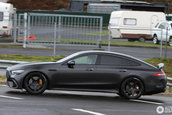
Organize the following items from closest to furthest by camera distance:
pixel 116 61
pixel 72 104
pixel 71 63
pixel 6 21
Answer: pixel 72 104
pixel 71 63
pixel 116 61
pixel 6 21

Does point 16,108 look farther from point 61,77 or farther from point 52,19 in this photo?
point 52,19

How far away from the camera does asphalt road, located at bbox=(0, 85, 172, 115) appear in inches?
406

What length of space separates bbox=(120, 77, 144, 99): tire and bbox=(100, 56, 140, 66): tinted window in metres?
0.44

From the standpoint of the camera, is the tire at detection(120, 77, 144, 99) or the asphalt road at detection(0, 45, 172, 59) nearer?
the tire at detection(120, 77, 144, 99)

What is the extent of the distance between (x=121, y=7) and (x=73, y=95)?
34830mm

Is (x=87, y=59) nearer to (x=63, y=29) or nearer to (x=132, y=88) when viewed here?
(x=132, y=88)

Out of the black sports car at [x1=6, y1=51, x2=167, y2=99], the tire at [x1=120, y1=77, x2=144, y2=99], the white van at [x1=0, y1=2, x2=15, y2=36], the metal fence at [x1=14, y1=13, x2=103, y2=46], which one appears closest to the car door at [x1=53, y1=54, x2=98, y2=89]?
the black sports car at [x1=6, y1=51, x2=167, y2=99]

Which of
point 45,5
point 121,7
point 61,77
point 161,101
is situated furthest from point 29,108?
point 45,5

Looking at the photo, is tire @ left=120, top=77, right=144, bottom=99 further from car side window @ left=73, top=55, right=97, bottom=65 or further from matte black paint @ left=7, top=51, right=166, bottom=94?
car side window @ left=73, top=55, right=97, bottom=65

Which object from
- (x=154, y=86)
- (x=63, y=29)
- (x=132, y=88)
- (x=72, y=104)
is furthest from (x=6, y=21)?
(x=72, y=104)

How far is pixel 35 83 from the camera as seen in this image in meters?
12.7

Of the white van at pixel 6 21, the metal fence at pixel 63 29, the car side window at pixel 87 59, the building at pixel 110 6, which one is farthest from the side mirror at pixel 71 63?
the building at pixel 110 6

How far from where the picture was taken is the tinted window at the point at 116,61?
43.1ft

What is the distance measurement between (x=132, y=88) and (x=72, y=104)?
2.27 metres
